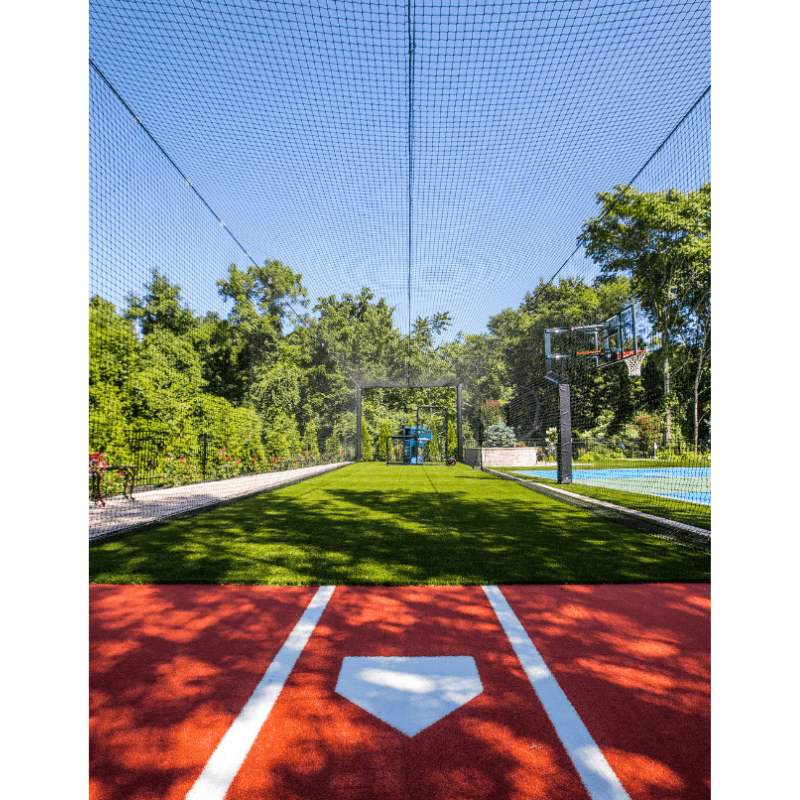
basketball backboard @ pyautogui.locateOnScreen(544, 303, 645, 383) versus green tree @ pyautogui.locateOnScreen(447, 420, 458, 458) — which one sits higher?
basketball backboard @ pyautogui.locateOnScreen(544, 303, 645, 383)

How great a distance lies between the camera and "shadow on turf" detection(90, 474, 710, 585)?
3.43 metres

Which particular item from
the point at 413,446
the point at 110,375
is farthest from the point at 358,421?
the point at 110,375

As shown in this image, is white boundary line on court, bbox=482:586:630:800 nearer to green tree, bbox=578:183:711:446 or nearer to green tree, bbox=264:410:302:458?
green tree, bbox=578:183:711:446

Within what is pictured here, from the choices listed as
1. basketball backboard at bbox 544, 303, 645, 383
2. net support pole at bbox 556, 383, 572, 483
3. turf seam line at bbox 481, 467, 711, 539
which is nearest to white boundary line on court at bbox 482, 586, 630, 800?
turf seam line at bbox 481, 467, 711, 539

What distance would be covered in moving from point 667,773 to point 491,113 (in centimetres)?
571

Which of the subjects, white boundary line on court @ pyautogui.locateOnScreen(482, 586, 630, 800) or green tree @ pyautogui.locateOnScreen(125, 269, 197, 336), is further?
green tree @ pyautogui.locateOnScreen(125, 269, 197, 336)

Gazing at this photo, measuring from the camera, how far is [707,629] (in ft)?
8.13

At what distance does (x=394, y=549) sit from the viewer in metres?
4.30

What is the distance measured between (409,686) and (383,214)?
23.6 feet

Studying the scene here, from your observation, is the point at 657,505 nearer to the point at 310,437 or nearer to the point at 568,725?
the point at 568,725

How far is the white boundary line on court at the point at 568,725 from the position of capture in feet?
4.45

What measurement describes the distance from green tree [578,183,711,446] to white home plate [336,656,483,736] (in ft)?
28.1

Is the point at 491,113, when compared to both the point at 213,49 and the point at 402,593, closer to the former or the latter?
the point at 213,49
